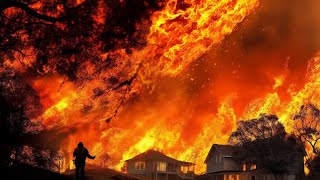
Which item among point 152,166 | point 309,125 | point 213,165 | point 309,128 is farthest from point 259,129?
point 152,166

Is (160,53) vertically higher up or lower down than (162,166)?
higher up

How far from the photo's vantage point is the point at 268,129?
2172 inches

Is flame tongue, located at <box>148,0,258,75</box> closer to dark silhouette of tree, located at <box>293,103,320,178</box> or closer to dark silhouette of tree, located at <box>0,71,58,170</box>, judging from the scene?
dark silhouette of tree, located at <box>0,71,58,170</box>

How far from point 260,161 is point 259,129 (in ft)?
14.5

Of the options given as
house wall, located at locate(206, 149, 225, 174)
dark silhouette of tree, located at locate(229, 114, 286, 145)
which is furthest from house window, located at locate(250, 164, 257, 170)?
house wall, located at locate(206, 149, 225, 174)

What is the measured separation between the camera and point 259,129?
55.5m

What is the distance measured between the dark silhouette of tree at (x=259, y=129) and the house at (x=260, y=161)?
1384 mm

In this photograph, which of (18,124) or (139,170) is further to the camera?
(139,170)

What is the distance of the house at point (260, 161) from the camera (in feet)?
172

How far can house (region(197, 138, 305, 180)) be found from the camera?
52.4 metres

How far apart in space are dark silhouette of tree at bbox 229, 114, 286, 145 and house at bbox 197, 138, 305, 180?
1.38 m

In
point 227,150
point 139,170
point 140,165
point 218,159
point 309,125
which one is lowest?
point 139,170

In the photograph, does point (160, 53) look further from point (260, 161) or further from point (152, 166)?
point (152, 166)

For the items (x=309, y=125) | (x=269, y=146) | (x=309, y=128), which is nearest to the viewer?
(x=269, y=146)
